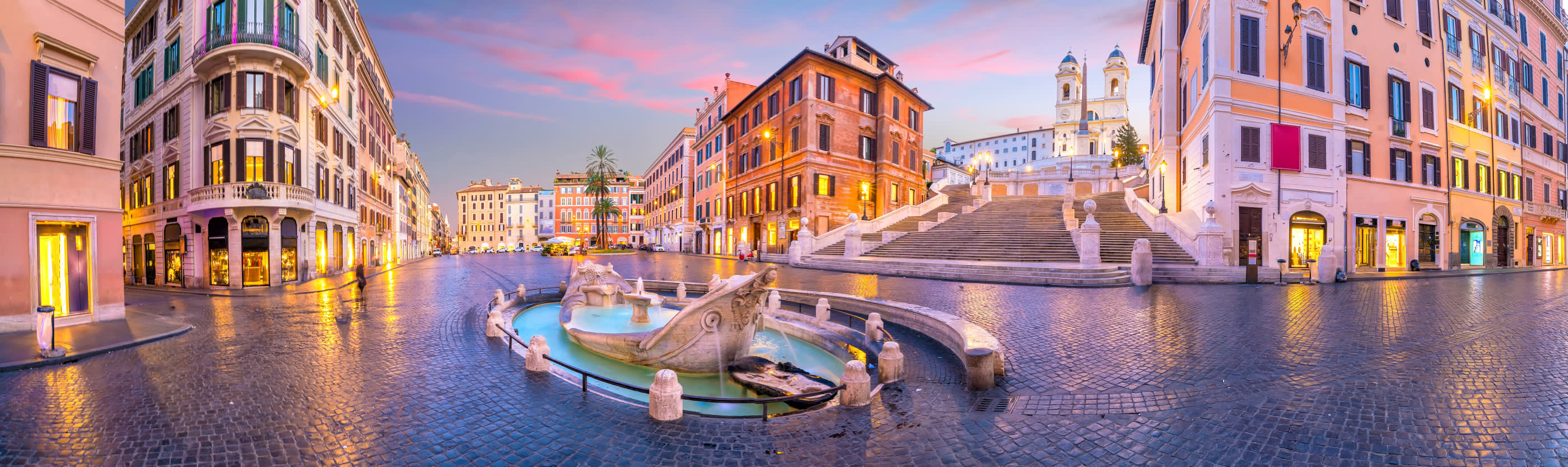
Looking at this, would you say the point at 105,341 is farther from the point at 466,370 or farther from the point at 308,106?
the point at 308,106

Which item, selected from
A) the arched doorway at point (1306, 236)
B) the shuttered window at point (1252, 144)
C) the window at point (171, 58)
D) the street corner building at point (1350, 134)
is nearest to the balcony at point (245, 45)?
the window at point (171, 58)

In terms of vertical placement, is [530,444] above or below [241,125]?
below

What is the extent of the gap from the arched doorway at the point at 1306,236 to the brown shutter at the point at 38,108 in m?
34.2

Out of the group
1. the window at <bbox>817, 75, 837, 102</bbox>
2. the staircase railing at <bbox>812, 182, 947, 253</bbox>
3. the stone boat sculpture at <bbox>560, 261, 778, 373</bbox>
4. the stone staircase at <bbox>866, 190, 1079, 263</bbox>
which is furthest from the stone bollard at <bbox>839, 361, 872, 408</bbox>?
the window at <bbox>817, 75, 837, 102</bbox>

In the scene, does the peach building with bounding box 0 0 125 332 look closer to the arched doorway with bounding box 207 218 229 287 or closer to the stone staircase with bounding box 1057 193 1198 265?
the arched doorway with bounding box 207 218 229 287

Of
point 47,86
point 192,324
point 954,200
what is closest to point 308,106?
point 47,86

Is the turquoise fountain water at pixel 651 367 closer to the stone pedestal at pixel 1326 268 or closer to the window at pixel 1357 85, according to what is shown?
the stone pedestal at pixel 1326 268

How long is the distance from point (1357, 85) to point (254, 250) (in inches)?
1684

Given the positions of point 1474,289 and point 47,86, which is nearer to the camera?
point 47,86

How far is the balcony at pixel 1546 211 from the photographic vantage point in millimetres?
28969

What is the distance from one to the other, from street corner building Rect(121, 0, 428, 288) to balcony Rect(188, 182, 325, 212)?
0.04m

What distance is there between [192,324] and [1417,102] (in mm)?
41138

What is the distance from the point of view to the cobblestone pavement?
3.96 m

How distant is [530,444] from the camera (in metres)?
4.28
